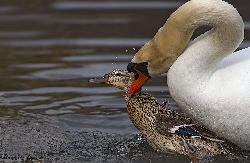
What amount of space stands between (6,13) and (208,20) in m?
6.17

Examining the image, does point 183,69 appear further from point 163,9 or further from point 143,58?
point 163,9

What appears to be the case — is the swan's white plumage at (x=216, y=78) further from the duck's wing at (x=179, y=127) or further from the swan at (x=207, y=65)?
the duck's wing at (x=179, y=127)

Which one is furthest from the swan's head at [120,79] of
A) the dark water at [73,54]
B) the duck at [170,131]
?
the dark water at [73,54]

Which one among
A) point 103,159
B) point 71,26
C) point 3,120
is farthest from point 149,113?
point 71,26

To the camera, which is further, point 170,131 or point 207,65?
point 170,131

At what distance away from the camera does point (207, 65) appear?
23.9 feet

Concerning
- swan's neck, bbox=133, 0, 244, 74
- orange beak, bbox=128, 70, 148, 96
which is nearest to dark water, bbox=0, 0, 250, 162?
orange beak, bbox=128, 70, 148, 96

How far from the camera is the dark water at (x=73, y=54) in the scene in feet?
29.5

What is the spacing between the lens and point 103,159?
25.3 feet

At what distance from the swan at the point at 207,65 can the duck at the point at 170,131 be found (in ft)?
0.41

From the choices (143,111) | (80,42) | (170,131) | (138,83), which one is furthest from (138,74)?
(80,42)

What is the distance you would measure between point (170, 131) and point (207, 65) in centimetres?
59

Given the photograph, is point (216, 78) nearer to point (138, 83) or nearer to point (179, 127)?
point (179, 127)

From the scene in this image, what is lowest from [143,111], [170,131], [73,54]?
[170,131]
